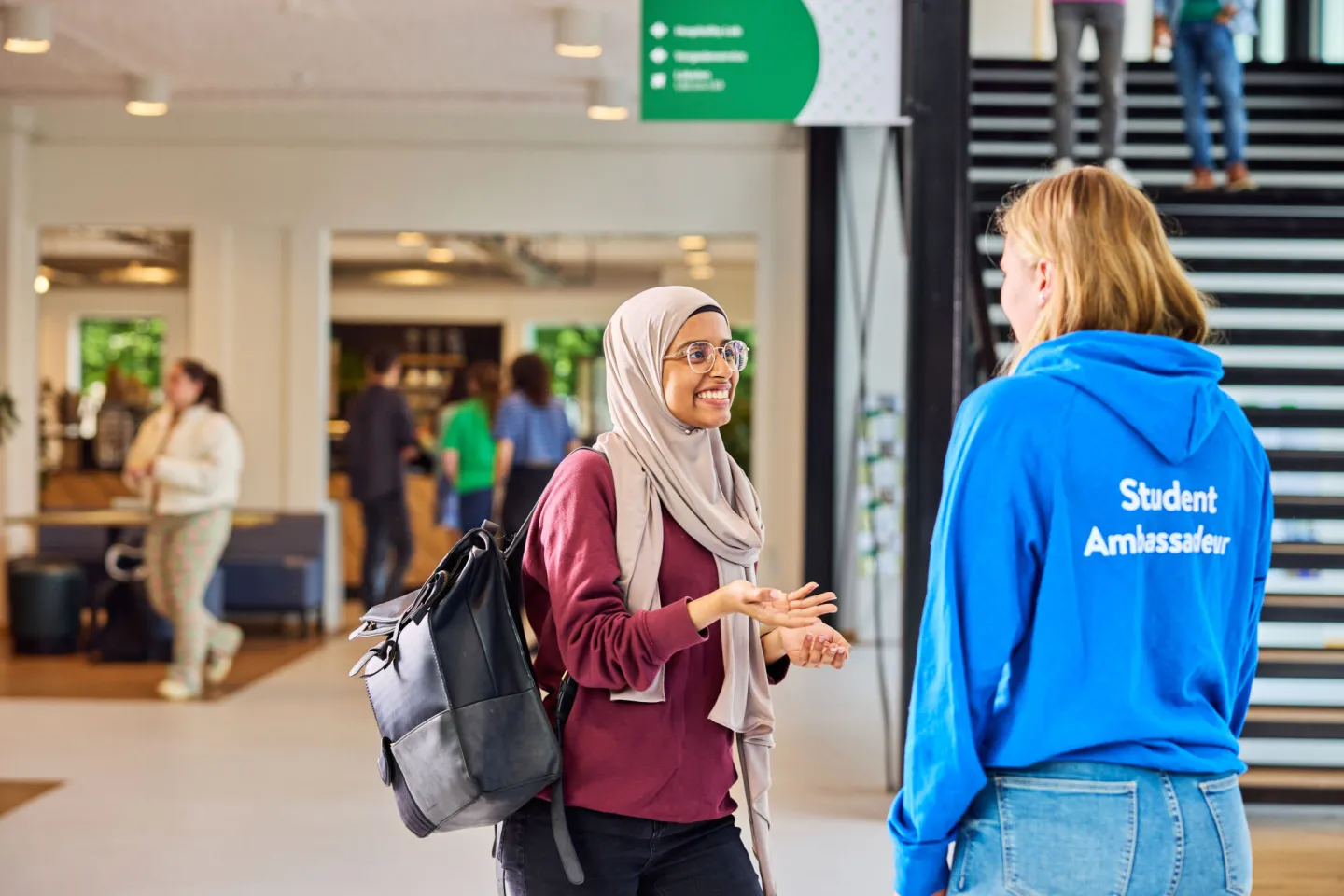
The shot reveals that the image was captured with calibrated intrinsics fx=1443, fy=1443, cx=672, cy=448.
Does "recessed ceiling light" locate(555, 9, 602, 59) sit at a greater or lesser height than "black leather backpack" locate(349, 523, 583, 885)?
greater

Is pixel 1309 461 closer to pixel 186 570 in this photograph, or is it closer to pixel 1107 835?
pixel 1107 835

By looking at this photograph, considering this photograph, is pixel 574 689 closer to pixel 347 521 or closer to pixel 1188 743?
pixel 1188 743

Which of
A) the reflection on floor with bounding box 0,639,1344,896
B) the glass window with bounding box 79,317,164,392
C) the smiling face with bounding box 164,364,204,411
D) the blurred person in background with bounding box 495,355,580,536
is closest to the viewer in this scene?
the reflection on floor with bounding box 0,639,1344,896

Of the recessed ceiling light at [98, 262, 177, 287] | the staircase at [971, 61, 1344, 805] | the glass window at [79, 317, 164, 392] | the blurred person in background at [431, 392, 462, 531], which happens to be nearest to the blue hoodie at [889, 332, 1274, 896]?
the staircase at [971, 61, 1344, 805]

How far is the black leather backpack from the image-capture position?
198cm

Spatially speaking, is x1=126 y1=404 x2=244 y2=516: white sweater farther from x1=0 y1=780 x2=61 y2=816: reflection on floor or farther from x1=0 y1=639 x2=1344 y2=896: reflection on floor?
x1=0 y1=780 x2=61 y2=816: reflection on floor

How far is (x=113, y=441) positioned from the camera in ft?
45.4

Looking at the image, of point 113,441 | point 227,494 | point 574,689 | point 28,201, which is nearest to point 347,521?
point 113,441

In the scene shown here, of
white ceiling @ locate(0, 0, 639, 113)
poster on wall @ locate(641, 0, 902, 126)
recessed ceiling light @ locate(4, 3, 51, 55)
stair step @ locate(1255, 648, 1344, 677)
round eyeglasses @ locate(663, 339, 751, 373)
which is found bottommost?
stair step @ locate(1255, 648, 1344, 677)

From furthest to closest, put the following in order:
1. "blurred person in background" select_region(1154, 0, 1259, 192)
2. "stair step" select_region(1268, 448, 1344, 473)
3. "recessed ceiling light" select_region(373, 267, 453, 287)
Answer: "recessed ceiling light" select_region(373, 267, 453, 287)
"blurred person in background" select_region(1154, 0, 1259, 192)
"stair step" select_region(1268, 448, 1344, 473)

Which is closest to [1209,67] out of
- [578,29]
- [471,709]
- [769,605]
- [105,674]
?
[578,29]

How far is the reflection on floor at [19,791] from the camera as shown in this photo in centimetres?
541

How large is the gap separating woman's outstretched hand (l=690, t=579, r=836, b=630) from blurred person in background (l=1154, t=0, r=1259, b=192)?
5807 millimetres

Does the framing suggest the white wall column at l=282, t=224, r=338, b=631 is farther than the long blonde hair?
Yes
